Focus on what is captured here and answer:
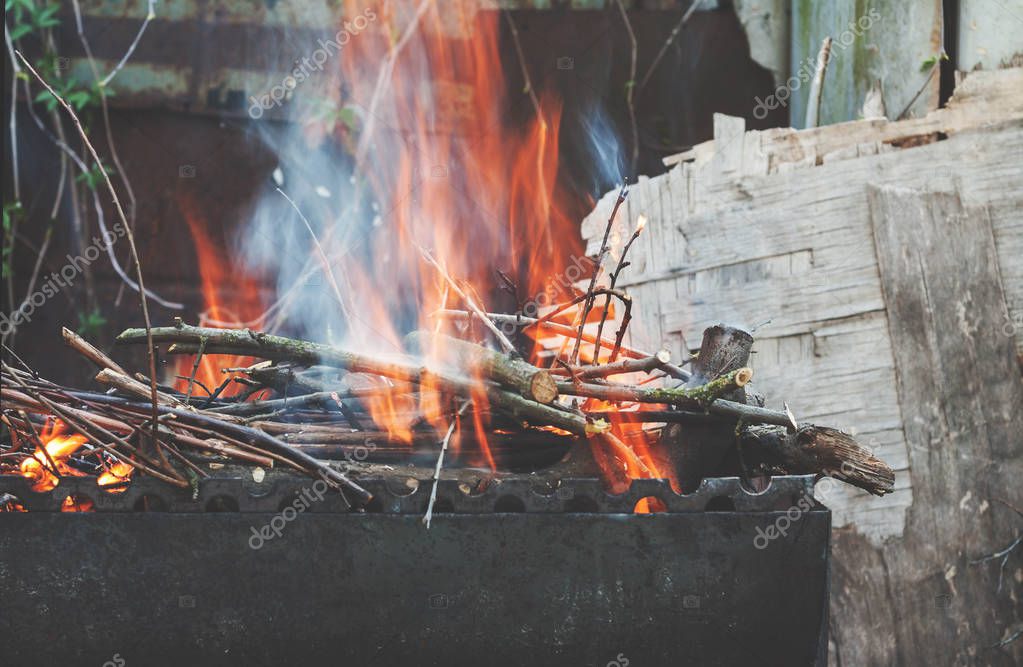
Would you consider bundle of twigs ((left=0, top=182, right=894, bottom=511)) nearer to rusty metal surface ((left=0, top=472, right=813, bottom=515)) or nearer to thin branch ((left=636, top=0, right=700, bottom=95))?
rusty metal surface ((left=0, top=472, right=813, bottom=515))

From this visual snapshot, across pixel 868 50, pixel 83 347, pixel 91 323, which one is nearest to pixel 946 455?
pixel 868 50

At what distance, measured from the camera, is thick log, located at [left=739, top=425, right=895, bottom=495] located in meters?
2.71

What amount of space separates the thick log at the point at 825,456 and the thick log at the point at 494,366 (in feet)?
2.52

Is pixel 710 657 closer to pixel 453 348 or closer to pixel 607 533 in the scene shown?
pixel 607 533

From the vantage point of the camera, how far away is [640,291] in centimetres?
498

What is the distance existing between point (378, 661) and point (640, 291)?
280 cm

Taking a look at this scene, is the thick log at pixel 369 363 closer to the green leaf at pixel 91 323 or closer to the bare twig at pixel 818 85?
the bare twig at pixel 818 85

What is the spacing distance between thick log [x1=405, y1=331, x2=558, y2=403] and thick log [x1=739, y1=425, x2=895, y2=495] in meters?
0.77

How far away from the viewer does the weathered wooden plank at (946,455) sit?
4.08 metres

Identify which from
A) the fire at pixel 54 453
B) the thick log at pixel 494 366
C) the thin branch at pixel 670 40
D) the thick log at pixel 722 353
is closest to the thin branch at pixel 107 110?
the fire at pixel 54 453

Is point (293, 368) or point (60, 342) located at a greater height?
point (293, 368)

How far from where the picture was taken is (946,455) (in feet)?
13.7

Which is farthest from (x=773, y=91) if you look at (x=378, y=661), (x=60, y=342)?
(x=60, y=342)

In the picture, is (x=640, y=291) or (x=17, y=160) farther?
(x=17, y=160)
